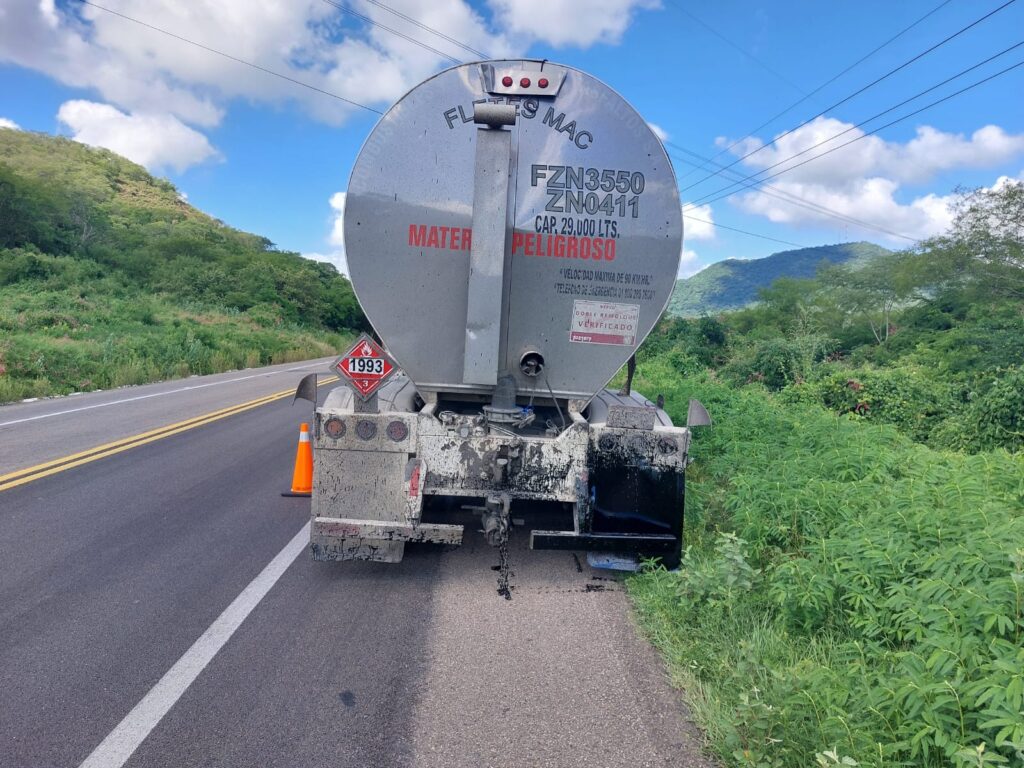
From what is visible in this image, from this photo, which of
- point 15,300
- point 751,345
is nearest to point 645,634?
point 751,345

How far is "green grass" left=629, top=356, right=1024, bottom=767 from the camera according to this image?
7.96 ft

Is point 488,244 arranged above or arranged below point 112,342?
above

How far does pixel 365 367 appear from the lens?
4.48m

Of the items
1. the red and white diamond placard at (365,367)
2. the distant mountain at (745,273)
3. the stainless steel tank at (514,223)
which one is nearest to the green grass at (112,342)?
the red and white diamond placard at (365,367)

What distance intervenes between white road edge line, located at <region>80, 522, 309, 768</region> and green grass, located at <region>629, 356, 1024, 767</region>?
2486 mm

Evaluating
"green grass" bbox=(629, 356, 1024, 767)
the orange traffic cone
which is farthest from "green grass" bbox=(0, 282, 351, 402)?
"green grass" bbox=(629, 356, 1024, 767)

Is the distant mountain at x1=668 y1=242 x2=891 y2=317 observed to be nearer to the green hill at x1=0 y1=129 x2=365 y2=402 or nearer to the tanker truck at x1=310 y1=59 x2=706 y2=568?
the green hill at x1=0 y1=129 x2=365 y2=402

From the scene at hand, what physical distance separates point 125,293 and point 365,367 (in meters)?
33.4

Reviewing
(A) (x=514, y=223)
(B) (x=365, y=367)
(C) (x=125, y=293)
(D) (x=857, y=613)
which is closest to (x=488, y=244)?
(A) (x=514, y=223)

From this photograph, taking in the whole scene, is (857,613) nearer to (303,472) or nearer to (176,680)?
(176,680)

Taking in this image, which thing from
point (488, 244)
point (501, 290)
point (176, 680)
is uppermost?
point (488, 244)

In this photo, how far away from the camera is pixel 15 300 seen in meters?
22.8

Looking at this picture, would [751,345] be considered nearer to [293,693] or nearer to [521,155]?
[521,155]

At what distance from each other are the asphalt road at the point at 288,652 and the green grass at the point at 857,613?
0.32 m
